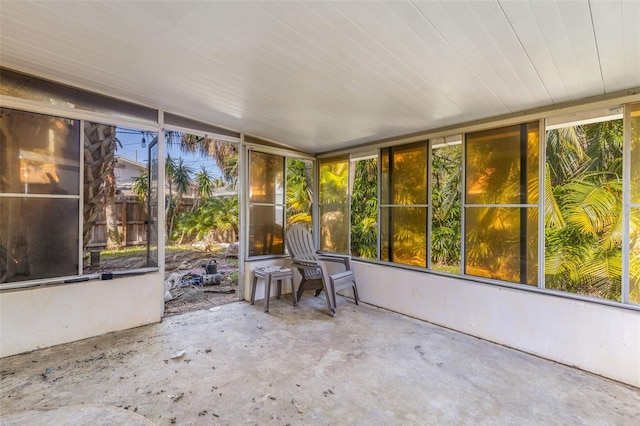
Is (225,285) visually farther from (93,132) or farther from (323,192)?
(93,132)

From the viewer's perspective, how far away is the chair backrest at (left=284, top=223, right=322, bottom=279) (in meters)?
4.24

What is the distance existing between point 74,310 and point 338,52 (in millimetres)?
3609

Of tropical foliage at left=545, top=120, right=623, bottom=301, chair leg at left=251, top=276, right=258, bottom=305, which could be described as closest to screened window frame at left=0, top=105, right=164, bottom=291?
chair leg at left=251, top=276, right=258, bottom=305

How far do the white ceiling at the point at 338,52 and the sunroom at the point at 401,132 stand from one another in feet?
0.05

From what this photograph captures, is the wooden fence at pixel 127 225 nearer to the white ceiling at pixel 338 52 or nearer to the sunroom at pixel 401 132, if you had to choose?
the sunroom at pixel 401 132

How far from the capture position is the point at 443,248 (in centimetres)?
367

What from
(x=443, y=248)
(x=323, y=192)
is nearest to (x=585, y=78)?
(x=443, y=248)

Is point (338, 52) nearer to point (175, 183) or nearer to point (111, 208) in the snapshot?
point (111, 208)

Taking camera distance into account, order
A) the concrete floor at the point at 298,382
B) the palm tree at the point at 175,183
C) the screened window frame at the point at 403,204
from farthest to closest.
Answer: the palm tree at the point at 175,183
the screened window frame at the point at 403,204
the concrete floor at the point at 298,382

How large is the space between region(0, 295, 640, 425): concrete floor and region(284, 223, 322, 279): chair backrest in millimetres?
1108

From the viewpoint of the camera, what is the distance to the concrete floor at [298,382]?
1881 millimetres

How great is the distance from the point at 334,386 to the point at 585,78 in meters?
3.12

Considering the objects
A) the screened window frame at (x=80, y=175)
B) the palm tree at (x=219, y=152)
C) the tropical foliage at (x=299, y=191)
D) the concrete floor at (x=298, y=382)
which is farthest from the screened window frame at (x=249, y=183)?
the palm tree at (x=219, y=152)

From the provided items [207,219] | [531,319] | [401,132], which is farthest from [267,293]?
Answer: [207,219]
